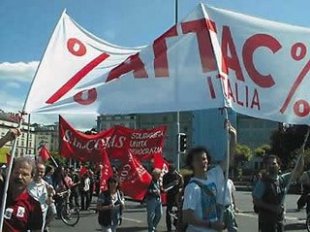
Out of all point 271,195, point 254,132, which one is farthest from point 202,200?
point 254,132

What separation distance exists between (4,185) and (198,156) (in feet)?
5.96

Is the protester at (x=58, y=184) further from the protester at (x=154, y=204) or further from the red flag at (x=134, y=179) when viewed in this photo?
the protester at (x=154, y=204)

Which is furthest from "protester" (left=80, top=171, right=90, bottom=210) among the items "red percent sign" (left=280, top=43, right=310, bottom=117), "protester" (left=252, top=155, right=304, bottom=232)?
"red percent sign" (left=280, top=43, right=310, bottom=117)

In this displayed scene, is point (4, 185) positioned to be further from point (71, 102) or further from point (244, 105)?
point (244, 105)

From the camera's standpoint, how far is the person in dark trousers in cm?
1600

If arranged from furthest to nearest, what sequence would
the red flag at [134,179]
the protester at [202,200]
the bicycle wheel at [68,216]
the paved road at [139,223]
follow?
1. the red flag at [134,179]
2. the bicycle wheel at [68,216]
3. the paved road at [139,223]
4. the protester at [202,200]

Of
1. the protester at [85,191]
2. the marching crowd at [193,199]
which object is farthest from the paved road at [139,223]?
the marching crowd at [193,199]

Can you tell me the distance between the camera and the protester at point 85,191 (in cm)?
2339

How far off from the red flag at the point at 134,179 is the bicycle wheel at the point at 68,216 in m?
1.66

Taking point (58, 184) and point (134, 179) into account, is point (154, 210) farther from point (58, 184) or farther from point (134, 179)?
point (58, 184)

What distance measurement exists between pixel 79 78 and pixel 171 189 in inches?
402

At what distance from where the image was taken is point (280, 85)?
20.1ft

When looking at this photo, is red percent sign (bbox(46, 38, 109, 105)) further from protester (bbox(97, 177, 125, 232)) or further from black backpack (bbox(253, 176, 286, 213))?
protester (bbox(97, 177, 125, 232))

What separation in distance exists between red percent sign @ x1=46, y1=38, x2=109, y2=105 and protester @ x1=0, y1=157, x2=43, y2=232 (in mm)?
1406
